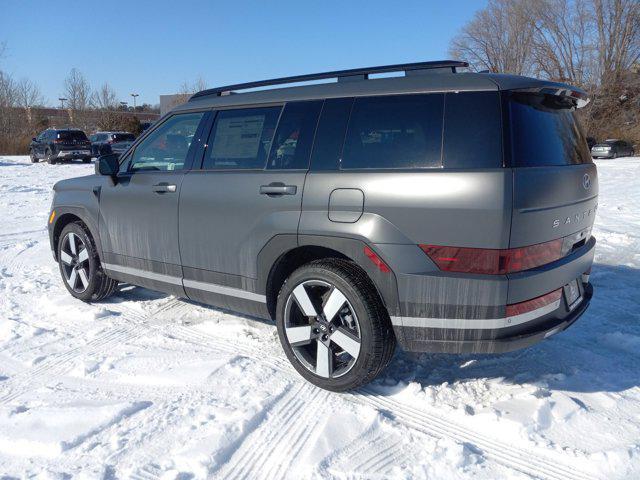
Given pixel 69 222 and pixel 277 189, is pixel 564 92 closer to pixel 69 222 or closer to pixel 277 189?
pixel 277 189

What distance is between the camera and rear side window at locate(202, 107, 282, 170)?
3.66 meters

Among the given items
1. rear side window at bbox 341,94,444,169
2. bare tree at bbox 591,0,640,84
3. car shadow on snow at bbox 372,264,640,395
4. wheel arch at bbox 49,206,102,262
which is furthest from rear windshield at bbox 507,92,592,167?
bare tree at bbox 591,0,640,84

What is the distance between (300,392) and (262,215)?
3.82 feet

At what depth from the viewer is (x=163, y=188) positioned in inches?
162

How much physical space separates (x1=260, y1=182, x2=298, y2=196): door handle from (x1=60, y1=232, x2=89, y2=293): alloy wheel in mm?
2345

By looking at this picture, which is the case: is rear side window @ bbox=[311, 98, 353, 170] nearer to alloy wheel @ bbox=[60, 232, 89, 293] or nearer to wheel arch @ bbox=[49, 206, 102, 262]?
wheel arch @ bbox=[49, 206, 102, 262]

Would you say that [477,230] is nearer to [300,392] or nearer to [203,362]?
[300,392]

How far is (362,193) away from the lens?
3.03 metres

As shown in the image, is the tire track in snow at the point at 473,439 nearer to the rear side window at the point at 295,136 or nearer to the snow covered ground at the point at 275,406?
the snow covered ground at the point at 275,406

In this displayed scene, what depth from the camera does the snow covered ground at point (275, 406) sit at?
260cm

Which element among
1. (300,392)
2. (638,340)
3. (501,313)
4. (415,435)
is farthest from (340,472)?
(638,340)

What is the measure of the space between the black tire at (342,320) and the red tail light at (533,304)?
2.34ft

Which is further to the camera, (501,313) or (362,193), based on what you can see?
(362,193)

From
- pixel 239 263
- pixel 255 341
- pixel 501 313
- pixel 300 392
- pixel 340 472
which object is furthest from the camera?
pixel 255 341
